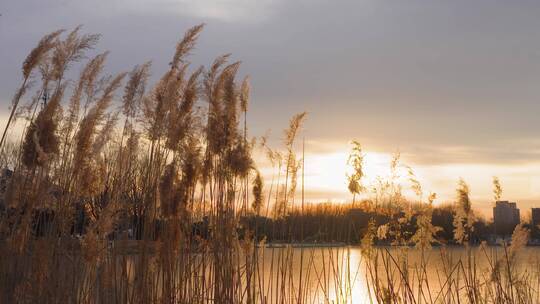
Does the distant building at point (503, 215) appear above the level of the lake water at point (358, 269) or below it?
above

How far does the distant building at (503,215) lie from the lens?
16.5 ft

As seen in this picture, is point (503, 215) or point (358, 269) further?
point (503, 215)

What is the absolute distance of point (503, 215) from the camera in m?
5.17

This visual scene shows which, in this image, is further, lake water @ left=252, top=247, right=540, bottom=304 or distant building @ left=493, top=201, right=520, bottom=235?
distant building @ left=493, top=201, right=520, bottom=235

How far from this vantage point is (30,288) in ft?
11.7

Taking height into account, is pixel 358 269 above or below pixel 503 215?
below

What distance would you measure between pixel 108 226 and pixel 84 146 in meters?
0.88

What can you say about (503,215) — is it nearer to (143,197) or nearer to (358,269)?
(358,269)

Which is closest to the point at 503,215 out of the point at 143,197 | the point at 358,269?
the point at 358,269

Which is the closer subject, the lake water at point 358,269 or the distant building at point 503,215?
the lake water at point 358,269

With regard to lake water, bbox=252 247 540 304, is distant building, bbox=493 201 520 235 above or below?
above

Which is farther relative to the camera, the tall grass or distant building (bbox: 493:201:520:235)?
distant building (bbox: 493:201:520:235)

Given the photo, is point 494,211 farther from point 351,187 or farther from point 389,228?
point 351,187

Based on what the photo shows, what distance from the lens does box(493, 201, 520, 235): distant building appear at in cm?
503
